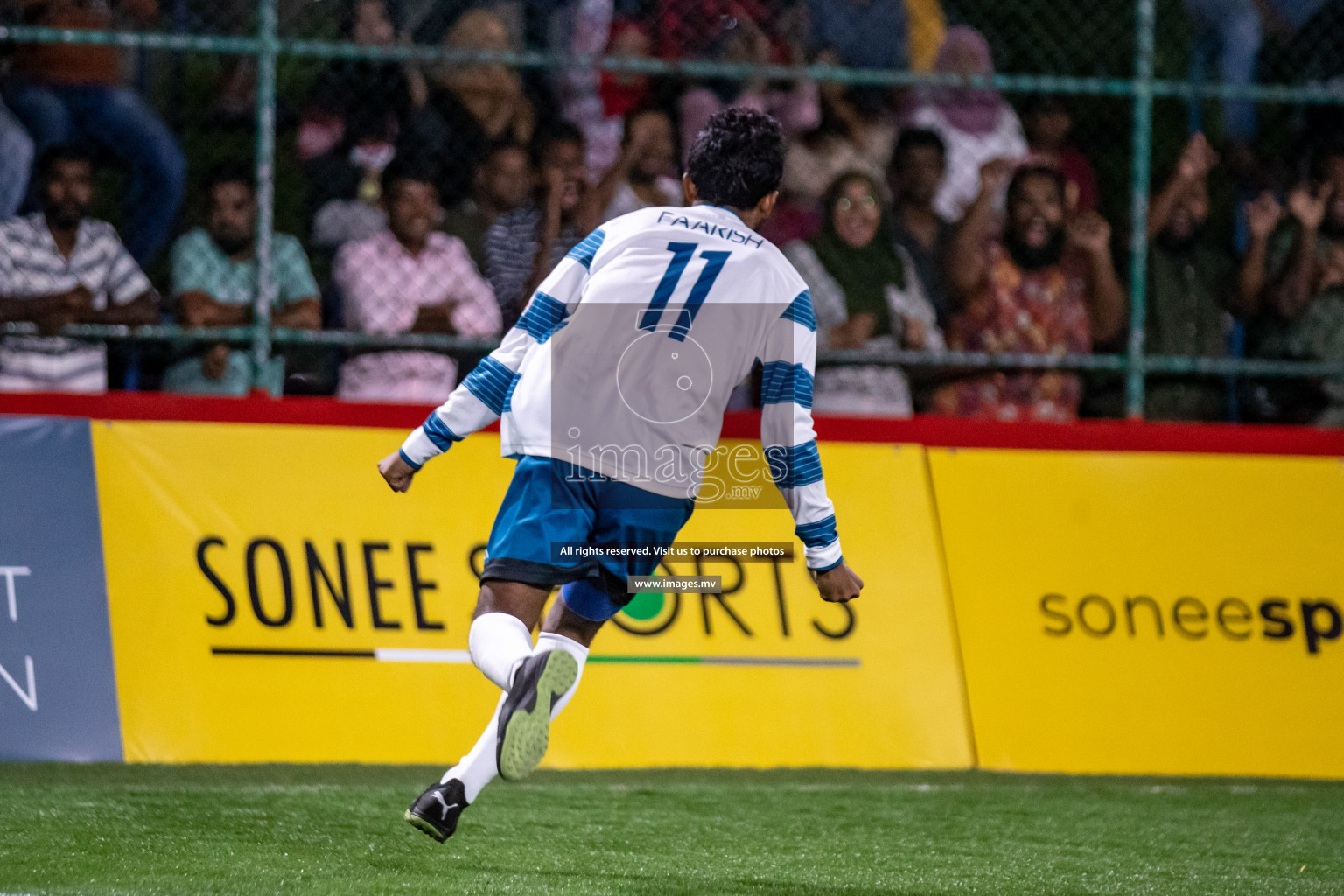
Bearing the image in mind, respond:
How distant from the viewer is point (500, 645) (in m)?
3.61

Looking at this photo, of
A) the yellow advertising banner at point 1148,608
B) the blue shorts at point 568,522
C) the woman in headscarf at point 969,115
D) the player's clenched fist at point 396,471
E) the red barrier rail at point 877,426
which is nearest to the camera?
the blue shorts at point 568,522

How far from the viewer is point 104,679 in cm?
536

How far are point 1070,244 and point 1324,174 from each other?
129 centimetres

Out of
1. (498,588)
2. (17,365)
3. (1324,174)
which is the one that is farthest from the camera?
(1324,174)

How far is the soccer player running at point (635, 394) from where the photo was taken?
3.77 m

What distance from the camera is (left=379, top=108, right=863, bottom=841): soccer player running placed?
3773mm

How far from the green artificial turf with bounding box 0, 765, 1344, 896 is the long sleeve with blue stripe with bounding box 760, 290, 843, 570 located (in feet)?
2.96

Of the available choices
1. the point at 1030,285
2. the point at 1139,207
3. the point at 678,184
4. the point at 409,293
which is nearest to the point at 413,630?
the point at 409,293

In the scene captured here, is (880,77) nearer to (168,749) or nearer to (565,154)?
(565,154)

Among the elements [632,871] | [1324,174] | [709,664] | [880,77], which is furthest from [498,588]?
[1324,174]

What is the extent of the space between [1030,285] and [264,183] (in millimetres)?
3454

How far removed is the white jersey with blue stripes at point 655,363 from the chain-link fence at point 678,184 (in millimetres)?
2258

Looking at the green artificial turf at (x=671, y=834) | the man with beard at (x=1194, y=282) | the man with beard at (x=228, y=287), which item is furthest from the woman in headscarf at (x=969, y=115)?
the green artificial turf at (x=671, y=834)

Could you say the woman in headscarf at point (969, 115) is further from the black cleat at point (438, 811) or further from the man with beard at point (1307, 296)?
the black cleat at point (438, 811)
